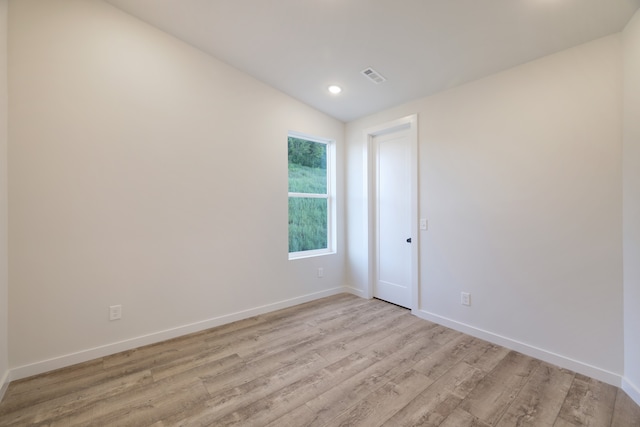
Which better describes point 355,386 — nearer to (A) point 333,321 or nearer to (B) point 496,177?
(A) point 333,321

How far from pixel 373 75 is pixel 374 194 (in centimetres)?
151

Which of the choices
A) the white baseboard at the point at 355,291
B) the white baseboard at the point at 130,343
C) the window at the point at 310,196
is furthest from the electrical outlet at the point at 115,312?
the white baseboard at the point at 355,291

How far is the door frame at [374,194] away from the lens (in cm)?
316

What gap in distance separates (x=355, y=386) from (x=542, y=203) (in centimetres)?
205

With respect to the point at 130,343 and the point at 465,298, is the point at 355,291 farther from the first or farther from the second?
the point at 130,343

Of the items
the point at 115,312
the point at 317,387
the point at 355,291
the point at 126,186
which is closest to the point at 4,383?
the point at 115,312

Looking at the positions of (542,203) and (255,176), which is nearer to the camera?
(542,203)

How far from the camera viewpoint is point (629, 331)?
6.13 ft

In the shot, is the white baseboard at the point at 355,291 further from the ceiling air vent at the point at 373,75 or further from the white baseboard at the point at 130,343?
the ceiling air vent at the point at 373,75

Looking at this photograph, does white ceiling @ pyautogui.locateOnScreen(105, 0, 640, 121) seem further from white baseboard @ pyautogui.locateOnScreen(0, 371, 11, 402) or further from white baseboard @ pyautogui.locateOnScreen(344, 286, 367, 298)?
white baseboard @ pyautogui.locateOnScreen(0, 371, 11, 402)

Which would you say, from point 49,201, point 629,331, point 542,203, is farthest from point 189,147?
point 629,331

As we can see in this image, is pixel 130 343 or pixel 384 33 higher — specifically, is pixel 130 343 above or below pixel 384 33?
below

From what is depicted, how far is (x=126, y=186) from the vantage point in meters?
2.42

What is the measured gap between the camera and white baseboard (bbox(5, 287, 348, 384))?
6.72 ft
